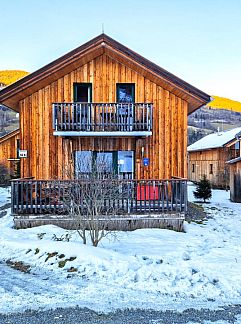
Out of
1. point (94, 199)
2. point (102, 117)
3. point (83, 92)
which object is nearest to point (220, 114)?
point (83, 92)

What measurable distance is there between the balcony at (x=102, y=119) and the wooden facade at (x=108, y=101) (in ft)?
1.33

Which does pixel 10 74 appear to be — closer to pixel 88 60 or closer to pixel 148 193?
pixel 88 60

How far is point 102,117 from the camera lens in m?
13.9

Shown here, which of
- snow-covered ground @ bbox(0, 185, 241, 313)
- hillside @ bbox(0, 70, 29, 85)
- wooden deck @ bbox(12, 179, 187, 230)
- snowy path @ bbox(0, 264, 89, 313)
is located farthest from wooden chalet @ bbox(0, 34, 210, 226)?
hillside @ bbox(0, 70, 29, 85)

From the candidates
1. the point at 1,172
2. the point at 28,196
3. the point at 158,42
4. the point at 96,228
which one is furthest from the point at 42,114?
the point at 1,172

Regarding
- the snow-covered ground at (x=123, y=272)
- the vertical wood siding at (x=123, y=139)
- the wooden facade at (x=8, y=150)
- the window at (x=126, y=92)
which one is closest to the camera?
the snow-covered ground at (x=123, y=272)

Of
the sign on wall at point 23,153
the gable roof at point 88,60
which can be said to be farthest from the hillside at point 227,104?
the sign on wall at point 23,153

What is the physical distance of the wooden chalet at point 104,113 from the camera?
13.8 m

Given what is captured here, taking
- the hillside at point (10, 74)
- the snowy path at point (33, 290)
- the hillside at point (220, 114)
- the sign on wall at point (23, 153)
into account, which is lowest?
the snowy path at point (33, 290)

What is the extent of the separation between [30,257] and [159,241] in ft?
11.5

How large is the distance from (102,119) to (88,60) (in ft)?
8.50

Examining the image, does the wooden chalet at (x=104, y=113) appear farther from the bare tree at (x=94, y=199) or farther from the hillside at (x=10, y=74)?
the hillside at (x=10, y=74)

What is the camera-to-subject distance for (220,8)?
58.3ft

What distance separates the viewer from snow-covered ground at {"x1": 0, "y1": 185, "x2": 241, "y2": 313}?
239 inches
